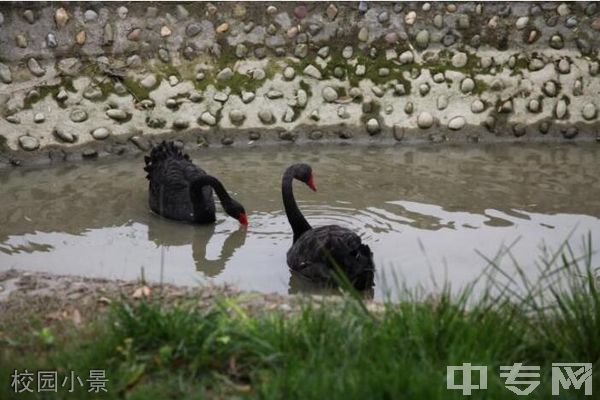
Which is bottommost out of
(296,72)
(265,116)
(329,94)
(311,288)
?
(311,288)

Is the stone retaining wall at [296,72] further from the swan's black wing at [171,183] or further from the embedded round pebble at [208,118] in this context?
the swan's black wing at [171,183]

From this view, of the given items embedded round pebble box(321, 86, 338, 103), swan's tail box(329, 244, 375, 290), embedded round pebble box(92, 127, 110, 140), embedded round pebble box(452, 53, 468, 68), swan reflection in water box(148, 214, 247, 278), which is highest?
embedded round pebble box(452, 53, 468, 68)

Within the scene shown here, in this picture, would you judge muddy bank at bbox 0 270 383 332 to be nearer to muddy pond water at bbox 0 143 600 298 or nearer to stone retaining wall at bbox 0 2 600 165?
muddy pond water at bbox 0 143 600 298

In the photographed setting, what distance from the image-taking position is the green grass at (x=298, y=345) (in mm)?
3891

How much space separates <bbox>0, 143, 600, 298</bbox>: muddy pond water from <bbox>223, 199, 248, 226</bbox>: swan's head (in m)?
0.12

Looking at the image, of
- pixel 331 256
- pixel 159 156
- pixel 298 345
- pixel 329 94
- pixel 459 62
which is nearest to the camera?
pixel 298 345

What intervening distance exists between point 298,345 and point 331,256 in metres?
1.89

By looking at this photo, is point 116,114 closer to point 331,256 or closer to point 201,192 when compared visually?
point 201,192

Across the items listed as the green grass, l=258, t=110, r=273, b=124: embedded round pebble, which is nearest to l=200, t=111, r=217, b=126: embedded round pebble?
l=258, t=110, r=273, b=124: embedded round pebble

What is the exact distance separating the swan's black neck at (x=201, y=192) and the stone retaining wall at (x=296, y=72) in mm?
2386

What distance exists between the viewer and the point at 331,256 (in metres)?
5.98

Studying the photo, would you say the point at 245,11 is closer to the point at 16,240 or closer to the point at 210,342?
the point at 16,240

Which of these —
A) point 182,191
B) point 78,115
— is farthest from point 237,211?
point 78,115

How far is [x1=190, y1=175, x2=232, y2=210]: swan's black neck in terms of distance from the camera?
26.2 ft
